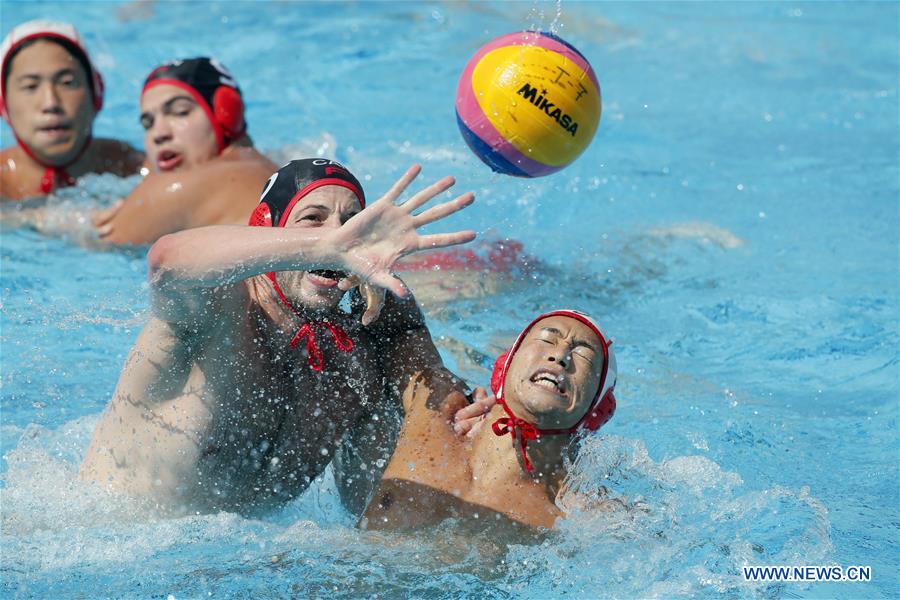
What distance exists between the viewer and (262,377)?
378 cm

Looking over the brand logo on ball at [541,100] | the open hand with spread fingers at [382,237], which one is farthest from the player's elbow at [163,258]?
the brand logo on ball at [541,100]

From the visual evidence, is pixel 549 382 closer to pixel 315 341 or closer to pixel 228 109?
pixel 315 341

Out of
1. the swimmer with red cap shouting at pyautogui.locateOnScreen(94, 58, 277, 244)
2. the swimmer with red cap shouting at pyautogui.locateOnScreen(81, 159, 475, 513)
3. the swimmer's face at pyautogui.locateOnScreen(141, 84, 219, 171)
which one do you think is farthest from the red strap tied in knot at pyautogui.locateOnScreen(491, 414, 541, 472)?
the swimmer's face at pyautogui.locateOnScreen(141, 84, 219, 171)

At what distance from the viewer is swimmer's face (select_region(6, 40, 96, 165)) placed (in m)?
7.17

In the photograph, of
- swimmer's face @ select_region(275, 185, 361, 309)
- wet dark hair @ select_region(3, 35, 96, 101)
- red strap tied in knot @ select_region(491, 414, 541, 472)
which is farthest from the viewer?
wet dark hair @ select_region(3, 35, 96, 101)

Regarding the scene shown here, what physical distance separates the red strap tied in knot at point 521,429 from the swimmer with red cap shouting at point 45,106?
4503mm

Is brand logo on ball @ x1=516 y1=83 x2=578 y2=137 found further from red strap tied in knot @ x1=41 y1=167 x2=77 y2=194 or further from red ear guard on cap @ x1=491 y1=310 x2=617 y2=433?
red strap tied in knot @ x1=41 y1=167 x2=77 y2=194

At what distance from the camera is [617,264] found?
664 centimetres

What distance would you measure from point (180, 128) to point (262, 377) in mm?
3471

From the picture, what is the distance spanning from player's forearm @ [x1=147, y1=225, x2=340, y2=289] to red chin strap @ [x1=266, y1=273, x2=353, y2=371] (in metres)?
0.62

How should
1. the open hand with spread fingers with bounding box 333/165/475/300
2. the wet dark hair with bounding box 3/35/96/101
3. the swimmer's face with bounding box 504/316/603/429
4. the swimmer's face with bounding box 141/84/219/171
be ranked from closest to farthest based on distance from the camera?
the open hand with spread fingers with bounding box 333/165/475/300
the swimmer's face with bounding box 504/316/603/429
the swimmer's face with bounding box 141/84/219/171
the wet dark hair with bounding box 3/35/96/101

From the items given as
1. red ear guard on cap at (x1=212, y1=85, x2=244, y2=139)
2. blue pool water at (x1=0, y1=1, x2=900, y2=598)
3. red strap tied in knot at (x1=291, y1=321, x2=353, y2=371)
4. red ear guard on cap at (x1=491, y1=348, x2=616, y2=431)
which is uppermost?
red ear guard on cap at (x1=212, y1=85, x2=244, y2=139)

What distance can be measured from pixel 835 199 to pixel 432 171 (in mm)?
2765

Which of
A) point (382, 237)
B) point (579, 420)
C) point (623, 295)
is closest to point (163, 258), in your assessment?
point (382, 237)
